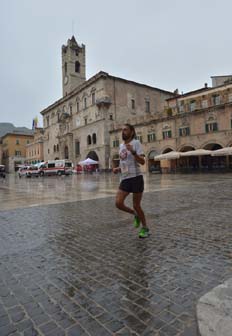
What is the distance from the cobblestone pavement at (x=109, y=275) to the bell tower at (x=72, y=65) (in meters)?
55.1

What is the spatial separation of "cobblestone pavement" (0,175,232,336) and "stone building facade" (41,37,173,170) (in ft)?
109

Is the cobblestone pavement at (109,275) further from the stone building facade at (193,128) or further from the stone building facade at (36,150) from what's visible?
the stone building facade at (36,150)

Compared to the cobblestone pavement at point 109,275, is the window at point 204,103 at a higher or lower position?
higher

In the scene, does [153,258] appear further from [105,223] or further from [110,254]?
[105,223]

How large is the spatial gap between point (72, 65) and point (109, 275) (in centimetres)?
5865

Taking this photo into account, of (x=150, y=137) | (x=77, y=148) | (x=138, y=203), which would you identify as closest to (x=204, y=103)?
(x=150, y=137)

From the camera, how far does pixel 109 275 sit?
2.86 m

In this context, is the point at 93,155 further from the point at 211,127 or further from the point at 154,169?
the point at 211,127

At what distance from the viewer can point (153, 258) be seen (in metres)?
3.34

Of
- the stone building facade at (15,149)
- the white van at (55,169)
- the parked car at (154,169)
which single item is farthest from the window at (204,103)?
the stone building facade at (15,149)

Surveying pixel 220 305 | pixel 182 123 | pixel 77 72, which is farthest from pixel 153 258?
pixel 77 72

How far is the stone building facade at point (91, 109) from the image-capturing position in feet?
140

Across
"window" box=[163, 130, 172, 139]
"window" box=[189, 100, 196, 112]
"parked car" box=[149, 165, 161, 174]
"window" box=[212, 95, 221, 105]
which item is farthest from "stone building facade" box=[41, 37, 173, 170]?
"window" box=[212, 95, 221, 105]

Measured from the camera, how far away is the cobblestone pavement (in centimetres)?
200
